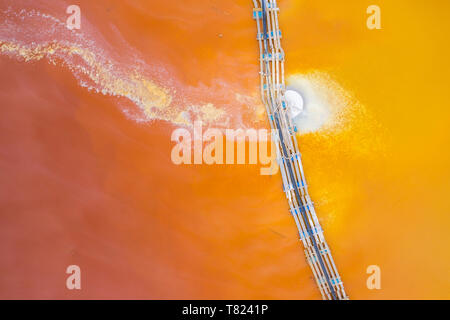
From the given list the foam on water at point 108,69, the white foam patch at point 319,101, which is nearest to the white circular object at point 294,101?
the white foam patch at point 319,101

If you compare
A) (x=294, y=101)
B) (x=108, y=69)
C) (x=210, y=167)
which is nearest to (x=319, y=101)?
(x=294, y=101)

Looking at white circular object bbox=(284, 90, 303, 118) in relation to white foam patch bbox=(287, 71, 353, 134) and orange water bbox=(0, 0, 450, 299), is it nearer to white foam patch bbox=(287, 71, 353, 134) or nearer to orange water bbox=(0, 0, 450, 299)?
white foam patch bbox=(287, 71, 353, 134)

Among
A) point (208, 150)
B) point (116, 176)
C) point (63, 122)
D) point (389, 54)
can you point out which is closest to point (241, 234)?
point (208, 150)

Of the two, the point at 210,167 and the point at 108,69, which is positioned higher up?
the point at 108,69

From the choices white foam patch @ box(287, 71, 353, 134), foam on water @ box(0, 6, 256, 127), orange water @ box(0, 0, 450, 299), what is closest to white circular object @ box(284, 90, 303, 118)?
white foam patch @ box(287, 71, 353, 134)

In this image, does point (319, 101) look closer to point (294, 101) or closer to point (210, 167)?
point (294, 101)

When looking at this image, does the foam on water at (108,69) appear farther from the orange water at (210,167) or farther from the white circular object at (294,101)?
the white circular object at (294,101)
